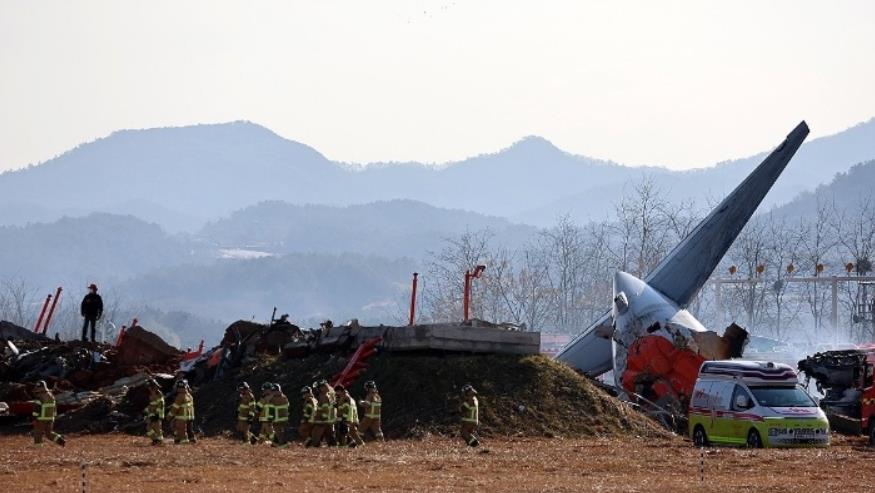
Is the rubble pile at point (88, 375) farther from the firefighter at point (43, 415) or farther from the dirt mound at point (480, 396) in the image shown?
the firefighter at point (43, 415)

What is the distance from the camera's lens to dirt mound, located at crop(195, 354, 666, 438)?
125 feet

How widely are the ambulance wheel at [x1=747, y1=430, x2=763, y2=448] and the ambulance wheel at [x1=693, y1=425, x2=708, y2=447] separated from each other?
1528 mm

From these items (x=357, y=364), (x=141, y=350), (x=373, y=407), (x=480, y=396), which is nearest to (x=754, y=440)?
(x=480, y=396)

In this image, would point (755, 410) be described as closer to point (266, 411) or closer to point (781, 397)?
point (781, 397)

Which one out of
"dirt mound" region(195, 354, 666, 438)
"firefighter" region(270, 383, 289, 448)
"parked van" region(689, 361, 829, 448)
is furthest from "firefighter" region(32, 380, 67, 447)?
Answer: "parked van" region(689, 361, 829, 448)

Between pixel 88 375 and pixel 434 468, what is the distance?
2239cm

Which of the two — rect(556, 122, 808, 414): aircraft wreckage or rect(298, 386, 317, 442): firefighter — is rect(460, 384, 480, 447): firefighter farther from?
rect(556, 122, 808, 414): aircraft wreckage

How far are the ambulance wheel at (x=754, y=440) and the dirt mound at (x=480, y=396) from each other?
4536 millimetres

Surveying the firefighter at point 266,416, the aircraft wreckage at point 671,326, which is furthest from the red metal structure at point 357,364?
the aircraft wreckage at point 671,326

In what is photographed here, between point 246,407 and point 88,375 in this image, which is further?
point 88,375

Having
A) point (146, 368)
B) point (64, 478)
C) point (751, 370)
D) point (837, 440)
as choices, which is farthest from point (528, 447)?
point (146, 368)

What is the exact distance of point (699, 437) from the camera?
37.0m

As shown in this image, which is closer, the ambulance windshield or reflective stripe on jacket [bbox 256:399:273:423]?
reflective stripe on jacket [bbox 256:399:273:423]

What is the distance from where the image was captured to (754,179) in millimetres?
55969
